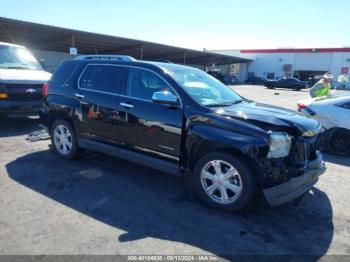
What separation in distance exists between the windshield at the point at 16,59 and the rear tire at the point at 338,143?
8.17 metres

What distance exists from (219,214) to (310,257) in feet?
3.75

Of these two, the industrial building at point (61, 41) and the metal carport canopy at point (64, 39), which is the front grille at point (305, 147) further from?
the metal carport canopy at point (64, 39)

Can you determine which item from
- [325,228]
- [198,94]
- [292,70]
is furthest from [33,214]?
[292,70]

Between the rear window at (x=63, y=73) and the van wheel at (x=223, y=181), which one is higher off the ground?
the rear window at (x=63, y=73)

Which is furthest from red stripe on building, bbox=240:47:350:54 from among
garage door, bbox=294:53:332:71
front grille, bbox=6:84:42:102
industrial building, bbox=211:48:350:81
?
front grille, bbox=6:84:42:102

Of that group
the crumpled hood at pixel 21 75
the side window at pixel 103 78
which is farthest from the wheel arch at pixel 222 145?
the crumpled hood at pixel 21 75

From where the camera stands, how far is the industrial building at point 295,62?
53656mm

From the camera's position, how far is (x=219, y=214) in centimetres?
388

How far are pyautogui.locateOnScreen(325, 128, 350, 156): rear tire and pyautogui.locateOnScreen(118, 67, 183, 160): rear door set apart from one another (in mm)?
4511

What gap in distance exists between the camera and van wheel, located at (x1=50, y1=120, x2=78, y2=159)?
564 cm

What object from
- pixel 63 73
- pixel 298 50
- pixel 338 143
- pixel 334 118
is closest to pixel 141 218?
pixel 63 73

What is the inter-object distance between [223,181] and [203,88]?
5.07 ft

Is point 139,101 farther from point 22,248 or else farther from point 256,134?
point 22,248

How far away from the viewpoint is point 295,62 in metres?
58.4
